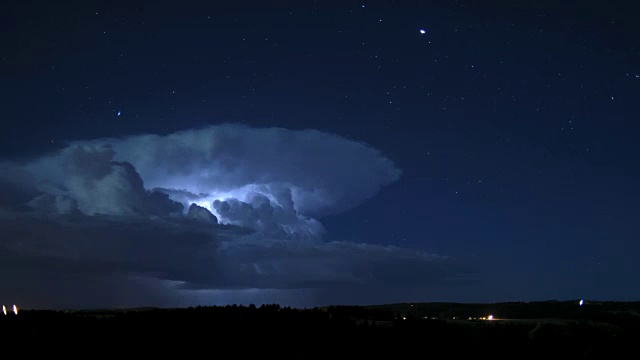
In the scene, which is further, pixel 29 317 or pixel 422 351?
pixel 29 317

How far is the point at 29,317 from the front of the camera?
1244 inches

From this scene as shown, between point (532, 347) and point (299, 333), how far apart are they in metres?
10.7

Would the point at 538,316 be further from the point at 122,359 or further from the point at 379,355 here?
the point at 122,359

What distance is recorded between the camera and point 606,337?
25844 mm

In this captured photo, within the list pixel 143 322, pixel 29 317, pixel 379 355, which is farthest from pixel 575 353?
pixel 29 317

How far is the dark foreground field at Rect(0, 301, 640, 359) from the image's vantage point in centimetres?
2320

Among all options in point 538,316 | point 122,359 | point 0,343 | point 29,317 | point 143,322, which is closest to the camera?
point 122,359

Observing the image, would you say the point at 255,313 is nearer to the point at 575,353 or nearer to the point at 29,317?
the point at 29,317

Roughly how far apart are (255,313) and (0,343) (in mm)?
13195

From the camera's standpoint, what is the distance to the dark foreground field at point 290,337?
76.1ft

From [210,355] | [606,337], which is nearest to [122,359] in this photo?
[210,355]

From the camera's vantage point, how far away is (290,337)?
25500mm

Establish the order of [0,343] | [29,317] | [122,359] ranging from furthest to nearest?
[29,317] < [0,343] < [122,359]

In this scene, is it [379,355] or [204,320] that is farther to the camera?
[204,320]
